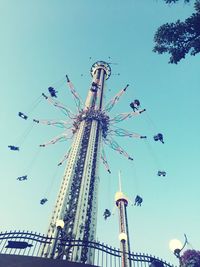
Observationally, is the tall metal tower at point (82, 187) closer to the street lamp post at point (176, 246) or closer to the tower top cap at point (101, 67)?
the street lamp post at point (176, 246)

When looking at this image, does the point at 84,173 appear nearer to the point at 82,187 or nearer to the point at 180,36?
the point at 82,187

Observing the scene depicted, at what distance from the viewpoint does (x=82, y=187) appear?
890 inches

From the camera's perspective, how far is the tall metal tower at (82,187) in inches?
738

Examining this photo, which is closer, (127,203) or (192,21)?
(192,21)

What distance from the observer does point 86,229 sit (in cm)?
1981

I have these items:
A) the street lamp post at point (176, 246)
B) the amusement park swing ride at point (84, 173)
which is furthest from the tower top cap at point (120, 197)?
the street lamp post at point (176, 246)

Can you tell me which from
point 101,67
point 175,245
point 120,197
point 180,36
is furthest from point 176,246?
point 101,67

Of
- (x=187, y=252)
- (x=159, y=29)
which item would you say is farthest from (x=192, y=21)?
(x=187, y=252)

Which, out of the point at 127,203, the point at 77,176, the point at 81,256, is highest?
the point at 127,203

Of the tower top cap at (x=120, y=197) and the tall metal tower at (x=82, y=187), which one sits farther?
the tower top cap at (x=120, y=197)

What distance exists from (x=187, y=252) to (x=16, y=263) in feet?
22.0

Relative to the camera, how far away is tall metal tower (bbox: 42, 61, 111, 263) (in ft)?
61.5

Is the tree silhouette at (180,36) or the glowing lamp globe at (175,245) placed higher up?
the tree silhouette at (180,36)

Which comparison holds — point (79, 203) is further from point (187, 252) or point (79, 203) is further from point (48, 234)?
point (187, 252)
